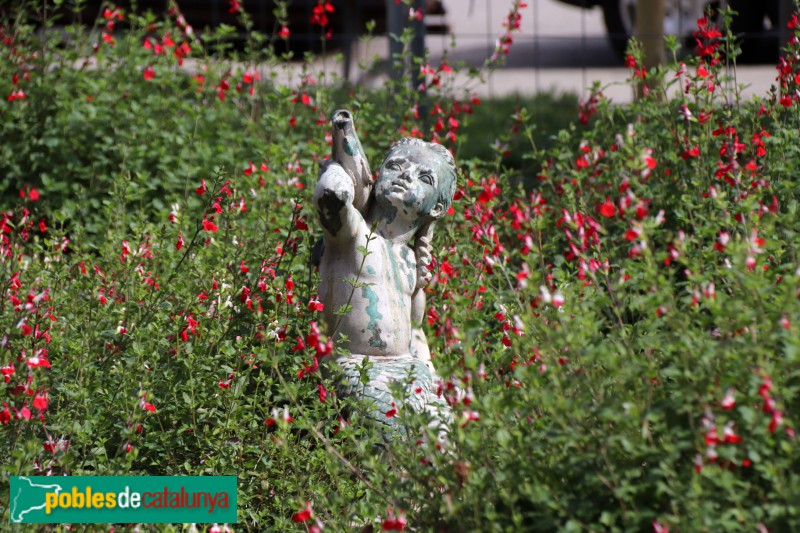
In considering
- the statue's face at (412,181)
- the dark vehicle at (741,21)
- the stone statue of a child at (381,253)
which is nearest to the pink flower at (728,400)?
the stone statue of a child at (381,253)

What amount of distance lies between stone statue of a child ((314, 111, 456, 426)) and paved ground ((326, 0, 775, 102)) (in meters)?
6.10

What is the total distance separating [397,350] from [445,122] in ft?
6.23

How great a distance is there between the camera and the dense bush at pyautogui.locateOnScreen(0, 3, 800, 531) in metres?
2.26

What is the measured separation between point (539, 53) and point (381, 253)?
860 cm

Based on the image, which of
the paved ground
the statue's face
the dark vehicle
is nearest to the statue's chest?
the statue's face

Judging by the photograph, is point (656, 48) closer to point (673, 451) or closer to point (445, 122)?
point (445, 122)

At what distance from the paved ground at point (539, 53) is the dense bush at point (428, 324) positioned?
179 inches

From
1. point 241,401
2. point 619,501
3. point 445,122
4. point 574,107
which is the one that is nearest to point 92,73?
point 445,122

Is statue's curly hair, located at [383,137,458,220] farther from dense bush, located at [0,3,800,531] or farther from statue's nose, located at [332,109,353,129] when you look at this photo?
statue's nose, located at [332,109,353,129]

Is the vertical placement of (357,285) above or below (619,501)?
above

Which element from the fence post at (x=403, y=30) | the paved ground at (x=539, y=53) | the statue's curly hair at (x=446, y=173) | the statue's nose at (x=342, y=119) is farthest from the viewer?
the paved ground at (x=539, y=53)

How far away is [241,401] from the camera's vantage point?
3.57m

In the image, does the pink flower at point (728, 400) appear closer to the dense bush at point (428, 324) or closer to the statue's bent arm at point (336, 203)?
the dense bush at point (428, 324)

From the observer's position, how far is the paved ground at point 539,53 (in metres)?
9.95
